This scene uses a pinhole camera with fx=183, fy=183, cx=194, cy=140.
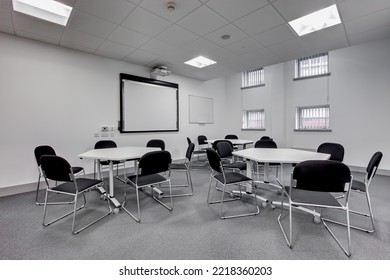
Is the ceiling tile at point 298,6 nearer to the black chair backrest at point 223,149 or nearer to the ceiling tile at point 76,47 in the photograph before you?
the black chair backrest at point 223,149

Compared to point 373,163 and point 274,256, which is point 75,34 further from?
point 373,163

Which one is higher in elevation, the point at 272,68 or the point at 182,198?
the point at 272,68

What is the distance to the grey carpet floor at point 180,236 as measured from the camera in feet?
5.57

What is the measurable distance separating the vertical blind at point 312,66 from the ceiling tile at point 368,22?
84.9 inches

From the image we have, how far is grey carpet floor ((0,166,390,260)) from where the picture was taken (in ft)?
5.57

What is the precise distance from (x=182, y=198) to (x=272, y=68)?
5129 millimetres

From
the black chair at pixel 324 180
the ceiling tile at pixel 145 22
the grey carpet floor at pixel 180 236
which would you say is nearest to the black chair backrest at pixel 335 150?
the grey carpet floor at pixel 180 236

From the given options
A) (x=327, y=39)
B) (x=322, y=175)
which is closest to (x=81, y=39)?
(x=322, y=175)

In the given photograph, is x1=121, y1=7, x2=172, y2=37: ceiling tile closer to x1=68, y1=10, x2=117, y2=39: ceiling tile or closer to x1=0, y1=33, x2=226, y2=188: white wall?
x1=68, y1=10, x2=117, y2=39: ceiling tile

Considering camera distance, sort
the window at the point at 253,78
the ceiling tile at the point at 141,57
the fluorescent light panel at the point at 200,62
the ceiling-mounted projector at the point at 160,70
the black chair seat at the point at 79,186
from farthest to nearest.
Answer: the window at the point at 253,78, the ceiling-mounted projector at the point at 160,70, the fluorescent light panel at the point at 200,62, the ceiling tile at the point at 141,57, the black chair seat at the point at 79,186

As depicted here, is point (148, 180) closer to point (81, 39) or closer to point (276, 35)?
point (81, 39)

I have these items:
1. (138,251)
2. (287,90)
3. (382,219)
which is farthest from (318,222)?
(287,90)

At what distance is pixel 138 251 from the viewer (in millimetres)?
1746

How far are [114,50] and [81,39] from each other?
643 mm
